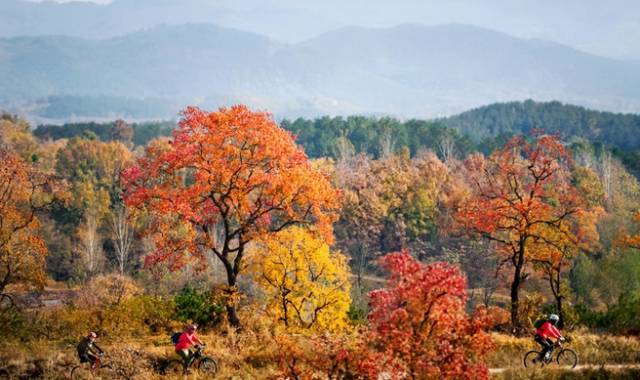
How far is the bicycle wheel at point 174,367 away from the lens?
21531 mm

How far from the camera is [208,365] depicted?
21.1 meters

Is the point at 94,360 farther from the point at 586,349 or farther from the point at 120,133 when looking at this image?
the point at 120,133

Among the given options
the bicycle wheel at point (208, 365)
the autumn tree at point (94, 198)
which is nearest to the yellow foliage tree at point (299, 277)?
the bicycle wheel at point (208, 365)

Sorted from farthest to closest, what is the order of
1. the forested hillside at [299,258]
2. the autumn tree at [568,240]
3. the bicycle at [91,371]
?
the autumn tree at [568,240] → the bicycle at [91,371] → the forested hillside at [299,258]

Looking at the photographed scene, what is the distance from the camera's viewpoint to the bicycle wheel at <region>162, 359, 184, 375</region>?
21.5m

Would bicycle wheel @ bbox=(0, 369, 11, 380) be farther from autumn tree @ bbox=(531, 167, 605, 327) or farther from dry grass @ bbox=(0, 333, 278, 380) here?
autumn tree @ bbox=(531, 167, 605, 327)

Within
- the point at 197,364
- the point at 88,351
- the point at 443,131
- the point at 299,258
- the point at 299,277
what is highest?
the point at 443,131

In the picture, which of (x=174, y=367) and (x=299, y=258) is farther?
(x=299, y=258)

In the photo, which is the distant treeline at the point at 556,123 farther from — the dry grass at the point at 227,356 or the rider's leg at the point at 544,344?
the rider's leg at the point at 544,344

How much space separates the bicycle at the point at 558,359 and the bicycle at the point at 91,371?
1342 cm

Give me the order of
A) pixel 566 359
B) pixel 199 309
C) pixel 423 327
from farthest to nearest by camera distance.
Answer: pixel 199 309, pixel 566 359, pixel 423 327

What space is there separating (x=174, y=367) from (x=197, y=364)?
2.99 ft

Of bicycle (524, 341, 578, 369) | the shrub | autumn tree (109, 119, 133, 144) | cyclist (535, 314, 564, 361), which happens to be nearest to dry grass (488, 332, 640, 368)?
bicycle (524, 341, 578, 369)

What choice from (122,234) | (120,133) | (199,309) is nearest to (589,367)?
(199,309)
